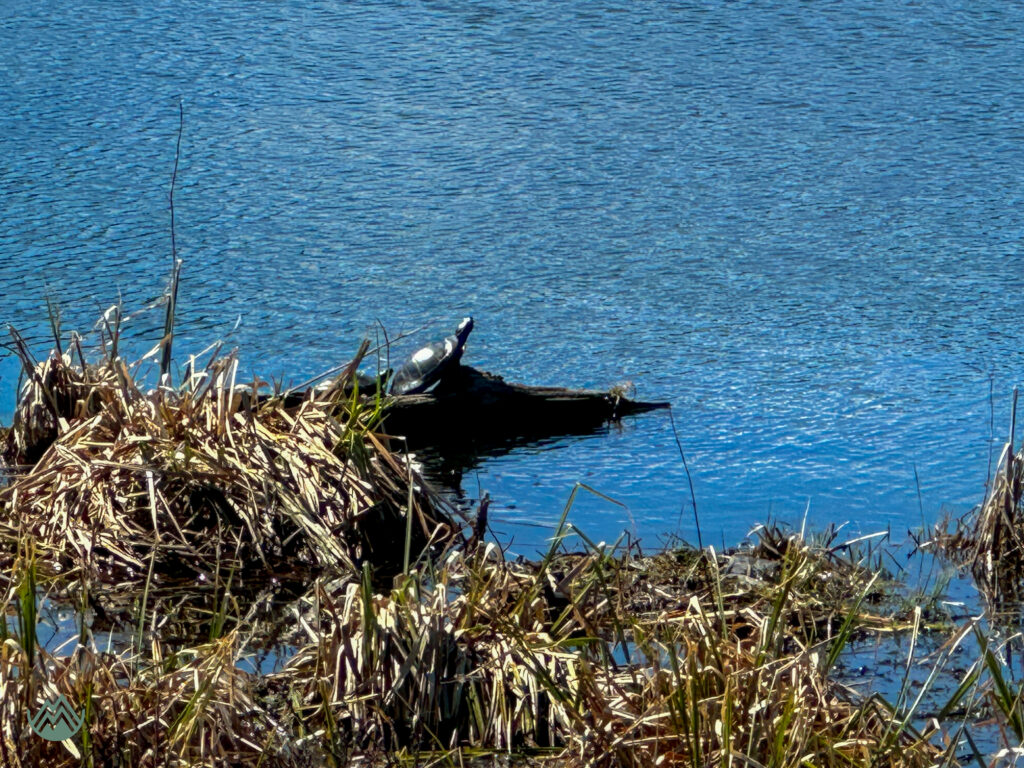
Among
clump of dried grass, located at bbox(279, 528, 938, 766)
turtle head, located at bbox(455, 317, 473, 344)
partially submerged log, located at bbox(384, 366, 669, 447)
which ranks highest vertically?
clump of dried grass, located at bbox(279, 528, 938, 766)

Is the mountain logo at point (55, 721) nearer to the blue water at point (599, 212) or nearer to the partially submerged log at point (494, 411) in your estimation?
the blue water at point (599, 212)

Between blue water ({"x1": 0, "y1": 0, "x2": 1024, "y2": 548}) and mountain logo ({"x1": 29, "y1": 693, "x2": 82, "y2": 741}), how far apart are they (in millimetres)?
2084

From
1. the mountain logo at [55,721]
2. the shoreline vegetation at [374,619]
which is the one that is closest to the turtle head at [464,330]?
the shoreline vegetation at [374,619]

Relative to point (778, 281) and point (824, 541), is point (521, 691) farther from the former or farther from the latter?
point (778, 281)

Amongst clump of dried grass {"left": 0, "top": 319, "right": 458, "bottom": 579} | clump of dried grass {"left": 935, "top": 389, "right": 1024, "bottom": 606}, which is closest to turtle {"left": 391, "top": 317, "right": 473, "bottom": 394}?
clump of dried grass {"left": 0, "top": 319, "right": 458, "bottom": 579}

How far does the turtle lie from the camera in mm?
5688

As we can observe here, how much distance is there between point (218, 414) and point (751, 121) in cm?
519

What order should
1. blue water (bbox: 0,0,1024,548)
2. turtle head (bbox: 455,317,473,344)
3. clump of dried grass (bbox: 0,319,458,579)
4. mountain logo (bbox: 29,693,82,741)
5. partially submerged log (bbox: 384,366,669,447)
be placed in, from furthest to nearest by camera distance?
1. turtle head (bbox: 455,317,473,344)
2. partially submerged log (bbox: 384,366,669,447)
3. blue water (bbox: 0,0,1024,548)
4. clump of dried grass (bbox: 0,319,458,579)
5. mountain logo (bbox: 29,693,82,741)

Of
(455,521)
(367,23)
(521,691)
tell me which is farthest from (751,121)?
(521,691)

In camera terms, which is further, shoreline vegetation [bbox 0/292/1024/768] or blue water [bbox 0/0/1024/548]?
blue water [bbox 0/0/1024/548]

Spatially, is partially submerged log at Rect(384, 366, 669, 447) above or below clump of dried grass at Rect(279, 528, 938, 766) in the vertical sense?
below

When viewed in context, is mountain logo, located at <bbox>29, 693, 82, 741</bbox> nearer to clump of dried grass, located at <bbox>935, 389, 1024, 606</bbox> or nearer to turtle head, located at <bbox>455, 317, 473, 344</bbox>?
clump of dried grass, located at <bbox>935, 389, 1024, 606</bbox>

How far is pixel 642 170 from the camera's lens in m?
8.23

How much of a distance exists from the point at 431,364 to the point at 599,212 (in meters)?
2.26
